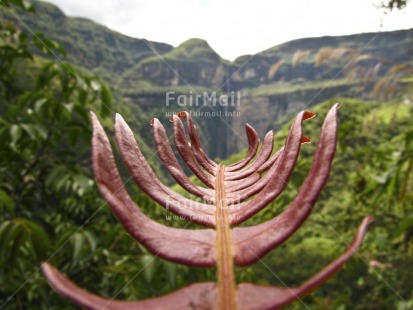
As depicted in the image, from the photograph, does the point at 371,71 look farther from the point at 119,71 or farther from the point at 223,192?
the point at 119,71

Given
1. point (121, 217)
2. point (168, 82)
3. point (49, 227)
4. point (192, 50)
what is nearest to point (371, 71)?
point (49, 227)

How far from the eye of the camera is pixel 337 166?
3201mm

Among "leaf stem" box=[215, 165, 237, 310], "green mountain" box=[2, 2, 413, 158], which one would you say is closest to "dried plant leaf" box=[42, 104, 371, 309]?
"leaf stem" box=[215, 165, 237, 310]

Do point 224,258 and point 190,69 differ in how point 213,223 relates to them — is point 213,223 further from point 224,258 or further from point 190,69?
point 190,69

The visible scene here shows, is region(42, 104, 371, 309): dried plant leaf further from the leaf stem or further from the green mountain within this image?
the green mountain

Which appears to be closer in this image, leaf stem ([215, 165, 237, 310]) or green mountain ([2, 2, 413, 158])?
leaf stem ([215, 165, 237, 310])

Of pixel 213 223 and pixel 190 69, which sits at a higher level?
pixel 190 69

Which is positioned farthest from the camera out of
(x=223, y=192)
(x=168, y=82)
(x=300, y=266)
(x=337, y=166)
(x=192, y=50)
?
(x=168, y=82)

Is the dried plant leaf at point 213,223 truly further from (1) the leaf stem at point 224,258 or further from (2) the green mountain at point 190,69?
(2) the green mountain at point 190,69

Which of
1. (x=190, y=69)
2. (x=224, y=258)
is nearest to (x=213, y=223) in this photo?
(x=224, y=258)

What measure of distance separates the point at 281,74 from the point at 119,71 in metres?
11.3

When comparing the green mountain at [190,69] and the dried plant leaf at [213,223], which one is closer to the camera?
the dried plant leaf at [213,223]

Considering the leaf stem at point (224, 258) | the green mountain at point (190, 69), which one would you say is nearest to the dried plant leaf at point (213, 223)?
the leaf stem at point (224, 258)

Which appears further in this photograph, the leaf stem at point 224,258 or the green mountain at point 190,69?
the green mountain at point 190,69
